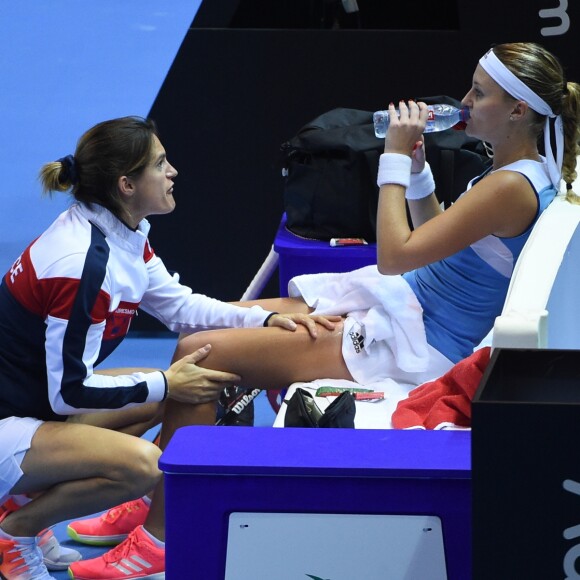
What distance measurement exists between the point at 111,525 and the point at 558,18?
2641mm

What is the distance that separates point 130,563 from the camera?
278 cm

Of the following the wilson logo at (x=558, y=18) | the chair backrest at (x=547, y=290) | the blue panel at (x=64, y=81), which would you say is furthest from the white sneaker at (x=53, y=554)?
the blue panel at (x=64, y=81)

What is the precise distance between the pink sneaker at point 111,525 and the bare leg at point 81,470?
1.36 feet

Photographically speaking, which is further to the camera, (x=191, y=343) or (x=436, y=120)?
(x=436, y=120)

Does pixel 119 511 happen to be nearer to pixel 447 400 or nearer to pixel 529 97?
pixel 447 400

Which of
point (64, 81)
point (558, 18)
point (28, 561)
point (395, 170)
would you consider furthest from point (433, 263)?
point (64, 81)

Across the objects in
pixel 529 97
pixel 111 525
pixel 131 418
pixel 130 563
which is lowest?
pixel 111 525

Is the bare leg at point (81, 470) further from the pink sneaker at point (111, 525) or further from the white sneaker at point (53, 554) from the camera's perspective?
the pink sneaker at point (111, 525)

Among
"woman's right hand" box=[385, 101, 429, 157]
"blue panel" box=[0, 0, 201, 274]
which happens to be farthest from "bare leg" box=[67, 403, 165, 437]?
"blue panel" box=[0, 0, 201, 274]

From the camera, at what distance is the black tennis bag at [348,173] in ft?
11.6

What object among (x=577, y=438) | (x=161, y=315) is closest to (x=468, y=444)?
(x=577, y=438)

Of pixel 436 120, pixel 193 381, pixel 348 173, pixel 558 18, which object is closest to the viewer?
pixel 193 381

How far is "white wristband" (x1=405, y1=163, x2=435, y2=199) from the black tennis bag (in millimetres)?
545

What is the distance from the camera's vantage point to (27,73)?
20.9 feet
